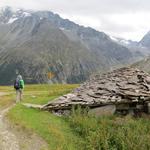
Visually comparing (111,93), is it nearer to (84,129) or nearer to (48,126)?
(84,129)

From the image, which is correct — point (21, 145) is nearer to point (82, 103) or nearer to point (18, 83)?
point (82, 103)

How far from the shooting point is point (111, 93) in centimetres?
3816

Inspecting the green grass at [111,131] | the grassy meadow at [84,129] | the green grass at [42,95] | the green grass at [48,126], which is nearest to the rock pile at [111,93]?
the grassy meadow at [84,129]

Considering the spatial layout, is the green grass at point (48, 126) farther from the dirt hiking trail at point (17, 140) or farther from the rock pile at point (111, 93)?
the rock pile at point (111, 93)

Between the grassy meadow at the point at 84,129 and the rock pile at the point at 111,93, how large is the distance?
1.67 m

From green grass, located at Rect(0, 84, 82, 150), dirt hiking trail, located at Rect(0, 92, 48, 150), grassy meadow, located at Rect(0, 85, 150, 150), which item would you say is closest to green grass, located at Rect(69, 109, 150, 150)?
grassy meadow, located at Rect(0, 85, 150, 150)

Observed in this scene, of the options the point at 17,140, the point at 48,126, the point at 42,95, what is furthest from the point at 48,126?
the point at 42,95

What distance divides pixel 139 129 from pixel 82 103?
7.38 m

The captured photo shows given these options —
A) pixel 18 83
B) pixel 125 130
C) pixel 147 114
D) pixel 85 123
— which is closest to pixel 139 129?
pixel 125 130

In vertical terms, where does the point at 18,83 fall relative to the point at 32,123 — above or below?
above

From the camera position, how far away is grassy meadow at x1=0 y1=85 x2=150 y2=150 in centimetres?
2748

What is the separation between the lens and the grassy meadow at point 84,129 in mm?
27484

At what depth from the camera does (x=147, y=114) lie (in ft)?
121

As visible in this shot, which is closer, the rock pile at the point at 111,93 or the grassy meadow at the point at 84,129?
the grassy meadow at the point at 84,129
